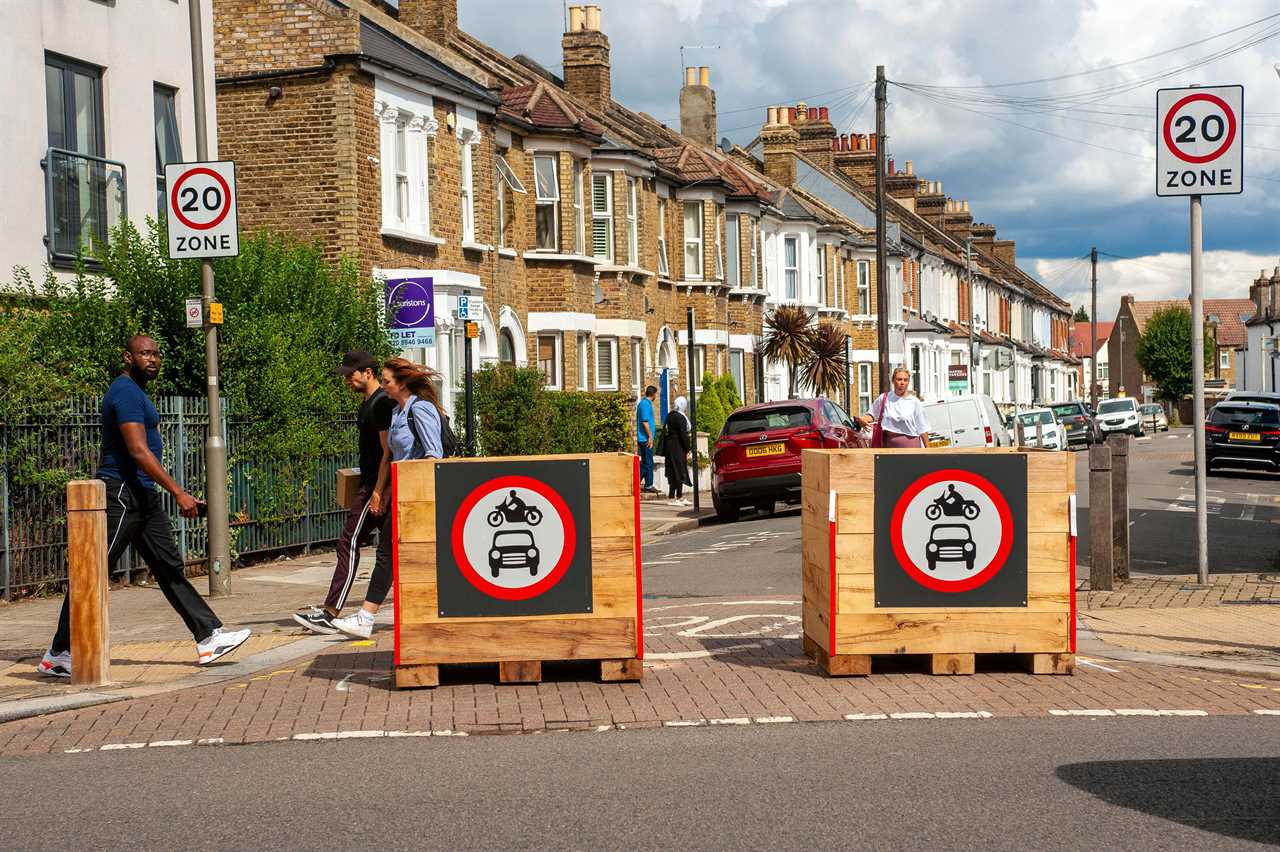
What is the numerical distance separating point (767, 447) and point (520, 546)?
1580 centimetres

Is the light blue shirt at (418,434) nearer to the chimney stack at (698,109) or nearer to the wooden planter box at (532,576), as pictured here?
the wooden planter box at (532,576)

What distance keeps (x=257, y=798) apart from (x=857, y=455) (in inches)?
158

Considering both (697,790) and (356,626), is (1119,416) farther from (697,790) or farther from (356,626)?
(697,790)

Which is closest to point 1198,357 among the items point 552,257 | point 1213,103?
point 1213,103

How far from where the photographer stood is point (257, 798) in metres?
6.35

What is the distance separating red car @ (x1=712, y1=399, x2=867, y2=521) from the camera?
24344 mm

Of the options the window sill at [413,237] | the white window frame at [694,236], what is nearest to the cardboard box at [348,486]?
the window sill at [413,237]

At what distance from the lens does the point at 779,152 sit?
202 feet

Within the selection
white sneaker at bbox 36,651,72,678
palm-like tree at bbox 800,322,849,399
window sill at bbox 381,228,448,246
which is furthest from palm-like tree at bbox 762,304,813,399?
white sneaker at bbox 36,651,72,678

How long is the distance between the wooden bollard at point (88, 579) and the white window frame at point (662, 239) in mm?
31336

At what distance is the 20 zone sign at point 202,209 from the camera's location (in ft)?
44.1

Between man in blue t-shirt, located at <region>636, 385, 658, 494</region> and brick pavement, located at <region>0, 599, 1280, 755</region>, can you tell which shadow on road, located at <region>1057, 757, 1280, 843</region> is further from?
man in blue t-shirt, located at <region>636, 385, 658, 494</region>

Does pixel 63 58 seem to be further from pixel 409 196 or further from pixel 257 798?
pixel 257 798

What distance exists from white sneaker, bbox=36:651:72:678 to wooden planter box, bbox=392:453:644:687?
7.24ft
